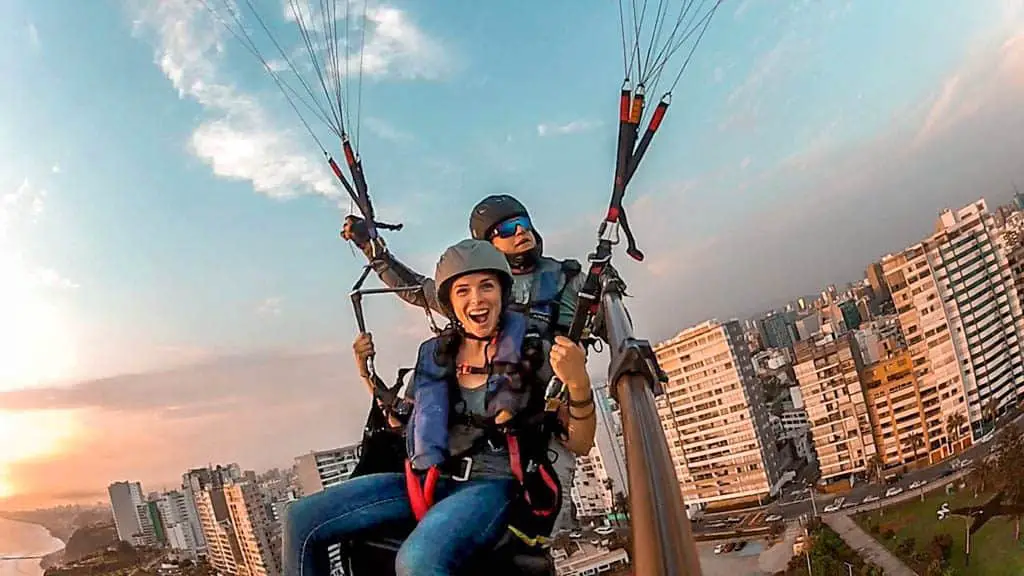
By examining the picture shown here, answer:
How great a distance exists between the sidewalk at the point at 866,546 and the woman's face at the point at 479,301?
35.1 feet

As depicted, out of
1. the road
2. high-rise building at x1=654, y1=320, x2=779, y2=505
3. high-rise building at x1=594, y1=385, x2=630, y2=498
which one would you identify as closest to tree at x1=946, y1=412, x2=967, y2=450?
the road

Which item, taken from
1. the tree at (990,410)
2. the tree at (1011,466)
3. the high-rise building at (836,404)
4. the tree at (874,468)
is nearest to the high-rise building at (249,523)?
the high-rise building at (836,404)

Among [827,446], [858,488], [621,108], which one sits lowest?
[858,488]

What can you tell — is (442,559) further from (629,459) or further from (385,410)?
(385,410)

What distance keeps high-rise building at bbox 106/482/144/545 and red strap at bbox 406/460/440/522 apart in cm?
1772

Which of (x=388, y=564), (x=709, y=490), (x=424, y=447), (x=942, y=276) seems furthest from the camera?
(x=709, y=490)

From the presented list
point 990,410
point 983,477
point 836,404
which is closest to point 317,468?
point 836,404

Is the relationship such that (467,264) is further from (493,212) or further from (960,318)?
(960,318)

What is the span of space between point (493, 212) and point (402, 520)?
0.82 m

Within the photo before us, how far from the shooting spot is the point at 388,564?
3.87 feet

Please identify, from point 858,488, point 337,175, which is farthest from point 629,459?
point 858,488

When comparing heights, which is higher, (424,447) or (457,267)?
(457,267)

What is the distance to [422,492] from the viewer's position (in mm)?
1071

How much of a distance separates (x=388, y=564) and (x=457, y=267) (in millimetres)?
572
